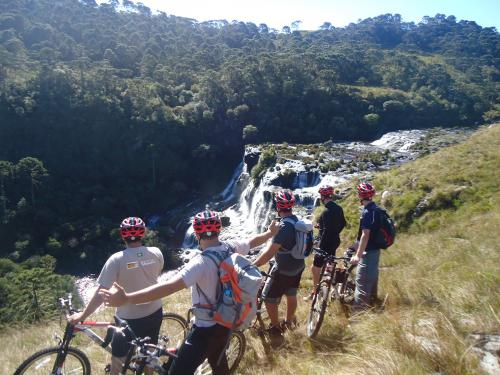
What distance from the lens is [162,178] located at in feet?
164

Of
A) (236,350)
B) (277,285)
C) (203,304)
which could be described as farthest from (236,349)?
(203,304)

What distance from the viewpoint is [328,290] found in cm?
525

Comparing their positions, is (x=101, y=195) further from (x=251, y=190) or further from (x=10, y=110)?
(x=251, y=190)

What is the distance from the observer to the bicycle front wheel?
4027mm

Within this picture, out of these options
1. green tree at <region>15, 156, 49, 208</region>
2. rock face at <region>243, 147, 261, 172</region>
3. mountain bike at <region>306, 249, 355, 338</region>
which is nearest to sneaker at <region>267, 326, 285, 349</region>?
mountain bike at <region>306, 249, 355, 338</region>

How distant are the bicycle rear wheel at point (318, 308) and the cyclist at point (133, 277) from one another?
2030mm

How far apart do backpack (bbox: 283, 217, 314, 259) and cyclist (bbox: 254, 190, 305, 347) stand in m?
0.05

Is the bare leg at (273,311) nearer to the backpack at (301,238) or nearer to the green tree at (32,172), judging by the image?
the backpack at (301,238)

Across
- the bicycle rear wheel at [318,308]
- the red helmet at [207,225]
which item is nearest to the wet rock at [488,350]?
the bicycle rear wheel at [318,308]

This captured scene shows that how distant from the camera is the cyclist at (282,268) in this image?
15.3 ft

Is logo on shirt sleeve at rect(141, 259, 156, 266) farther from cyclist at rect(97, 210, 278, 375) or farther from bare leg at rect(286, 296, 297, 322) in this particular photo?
bare leg at rect(286, 296, 297, 322)

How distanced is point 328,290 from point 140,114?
163 ft

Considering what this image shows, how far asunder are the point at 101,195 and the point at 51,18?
6216cm

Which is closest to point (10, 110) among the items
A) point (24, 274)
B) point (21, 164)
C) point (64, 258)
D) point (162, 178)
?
point (21, 164)
